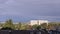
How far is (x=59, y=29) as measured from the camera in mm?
16438

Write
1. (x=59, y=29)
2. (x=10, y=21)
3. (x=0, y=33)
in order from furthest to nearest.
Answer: (x=10, y=21)
(x=59, y=29)
(x=0, y=33)

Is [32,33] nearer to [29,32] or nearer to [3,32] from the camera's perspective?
[29,32]

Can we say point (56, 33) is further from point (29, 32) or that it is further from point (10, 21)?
point (10, 21)

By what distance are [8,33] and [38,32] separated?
1959mm

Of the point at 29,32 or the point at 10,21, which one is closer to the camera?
the point at 29,32

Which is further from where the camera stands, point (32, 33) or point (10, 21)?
point (10, 21)

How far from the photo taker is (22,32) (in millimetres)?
15602

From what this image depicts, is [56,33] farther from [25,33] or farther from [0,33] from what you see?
[0,33]

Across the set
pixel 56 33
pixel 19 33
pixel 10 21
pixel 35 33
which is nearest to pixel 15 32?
pixel 19 33

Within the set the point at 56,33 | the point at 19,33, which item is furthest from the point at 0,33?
the point at 56,33

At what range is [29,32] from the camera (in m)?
15.8

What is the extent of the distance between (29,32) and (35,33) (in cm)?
40

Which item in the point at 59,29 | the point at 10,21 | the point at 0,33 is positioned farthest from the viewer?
the point at 10,21

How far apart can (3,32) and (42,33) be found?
2545 mm
